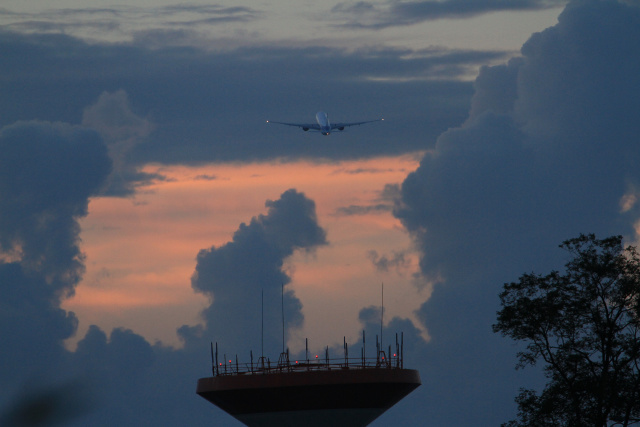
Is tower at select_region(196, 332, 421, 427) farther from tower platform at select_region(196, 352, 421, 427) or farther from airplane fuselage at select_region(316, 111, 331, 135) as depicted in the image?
airplane fuselage at select_region(316, 111, 331, 135)

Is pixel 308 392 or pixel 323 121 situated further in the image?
pixel 323 121

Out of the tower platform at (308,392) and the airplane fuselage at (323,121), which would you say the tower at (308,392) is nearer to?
the tower platform at (308,392)

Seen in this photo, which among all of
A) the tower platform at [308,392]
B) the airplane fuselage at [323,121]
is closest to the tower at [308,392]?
the tower platform at [308,392]

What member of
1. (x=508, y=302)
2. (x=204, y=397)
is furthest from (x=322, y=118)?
(x=508, y=302)

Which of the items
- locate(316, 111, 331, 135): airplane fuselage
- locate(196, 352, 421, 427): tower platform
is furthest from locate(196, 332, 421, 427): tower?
locate(316, 111, 331, 135): airplane fuselage

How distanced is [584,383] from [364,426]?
32.4 meters

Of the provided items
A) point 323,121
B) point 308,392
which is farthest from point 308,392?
point 323,121

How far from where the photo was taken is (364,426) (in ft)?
316

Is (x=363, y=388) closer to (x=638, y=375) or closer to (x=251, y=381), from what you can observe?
(x=251, y=381)

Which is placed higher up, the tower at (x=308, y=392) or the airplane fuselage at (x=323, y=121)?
the airplane fuselage at (x=323, y=121)

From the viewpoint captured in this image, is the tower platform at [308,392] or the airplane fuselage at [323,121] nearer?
the tower platform at [308,392]

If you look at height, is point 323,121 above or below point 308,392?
above

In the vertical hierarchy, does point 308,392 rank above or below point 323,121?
below

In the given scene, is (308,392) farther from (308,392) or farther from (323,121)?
(323,121)
